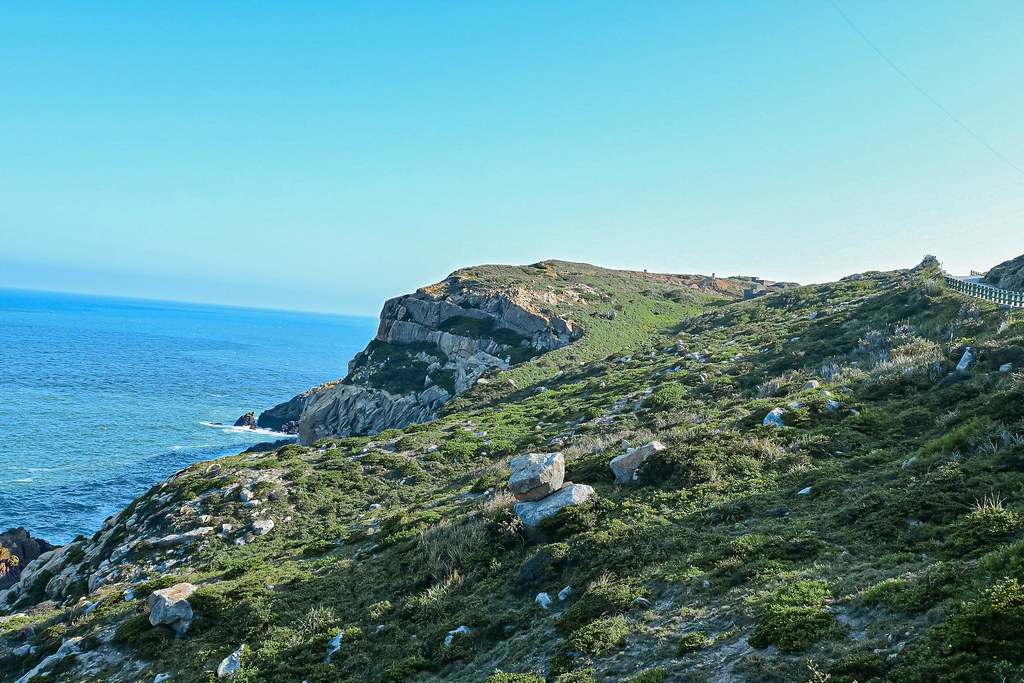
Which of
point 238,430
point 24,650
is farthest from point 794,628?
point 238,430

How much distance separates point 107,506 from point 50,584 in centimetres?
3036

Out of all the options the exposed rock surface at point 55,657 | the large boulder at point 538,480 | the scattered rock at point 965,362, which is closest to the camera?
the exposed rock surface at point 55,657

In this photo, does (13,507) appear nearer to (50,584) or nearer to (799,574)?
(50,584)

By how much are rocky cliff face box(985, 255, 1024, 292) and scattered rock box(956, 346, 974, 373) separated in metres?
19.6

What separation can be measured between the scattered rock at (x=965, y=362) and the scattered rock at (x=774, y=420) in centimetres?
584

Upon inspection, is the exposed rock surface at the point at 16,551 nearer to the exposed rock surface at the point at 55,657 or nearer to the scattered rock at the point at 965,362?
the exposed rock surface at the point at 55,657

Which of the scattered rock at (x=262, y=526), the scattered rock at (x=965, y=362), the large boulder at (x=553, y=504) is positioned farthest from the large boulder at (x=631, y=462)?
the scattered rock at (x=262, y=526)

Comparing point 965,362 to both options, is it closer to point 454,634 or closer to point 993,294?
point 993,294

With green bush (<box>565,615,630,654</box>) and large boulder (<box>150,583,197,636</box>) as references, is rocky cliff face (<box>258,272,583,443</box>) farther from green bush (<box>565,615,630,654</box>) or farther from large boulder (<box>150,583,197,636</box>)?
green bush (<box>565,615,630,654</box>)

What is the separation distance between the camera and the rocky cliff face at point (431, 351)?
2298 inches

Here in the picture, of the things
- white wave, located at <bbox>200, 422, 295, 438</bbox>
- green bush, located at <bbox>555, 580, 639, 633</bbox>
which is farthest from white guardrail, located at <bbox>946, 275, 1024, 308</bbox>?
white wave, located at <bbox>200, 422, 295, 438</bbox>

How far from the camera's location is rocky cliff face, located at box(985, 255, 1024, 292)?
3328cm

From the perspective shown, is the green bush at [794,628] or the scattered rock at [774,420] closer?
the green bush at [794,628]

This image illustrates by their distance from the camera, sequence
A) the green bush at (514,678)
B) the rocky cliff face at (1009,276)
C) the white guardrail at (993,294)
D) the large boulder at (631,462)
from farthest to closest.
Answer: the rocky cliff face at (1009,276) → the white guardrail at (993,294) → the large boulder at (631,462) → the green bush at (514,678)
